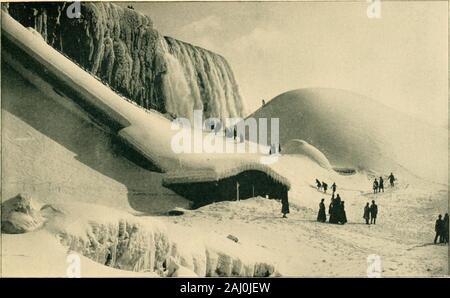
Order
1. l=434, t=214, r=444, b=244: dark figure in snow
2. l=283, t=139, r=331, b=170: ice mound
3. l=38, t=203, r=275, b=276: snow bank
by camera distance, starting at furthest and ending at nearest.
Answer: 1. l=283, t=139, r=331, b=170: ice mound
2. l=434, t=214, r=444, b=244: dark figure in snow
3. l=38, t=203, r=275, b=276: snow bank

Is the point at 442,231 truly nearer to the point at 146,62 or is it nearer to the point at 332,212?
the point at 332,212

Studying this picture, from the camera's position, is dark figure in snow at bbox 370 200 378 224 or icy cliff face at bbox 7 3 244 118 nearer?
dark figure in snow at bbox 370 200 378 224

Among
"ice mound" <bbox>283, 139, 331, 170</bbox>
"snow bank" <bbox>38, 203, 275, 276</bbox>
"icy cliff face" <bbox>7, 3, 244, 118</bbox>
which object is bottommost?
"snow bank" <bbox>38, 203, 275, 276</bbox>

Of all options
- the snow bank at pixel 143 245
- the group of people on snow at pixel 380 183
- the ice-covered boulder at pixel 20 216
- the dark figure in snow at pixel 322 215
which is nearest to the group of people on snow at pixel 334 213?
the dark figure in snow at pixel 322 215

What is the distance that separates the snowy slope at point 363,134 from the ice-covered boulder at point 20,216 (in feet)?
8.74

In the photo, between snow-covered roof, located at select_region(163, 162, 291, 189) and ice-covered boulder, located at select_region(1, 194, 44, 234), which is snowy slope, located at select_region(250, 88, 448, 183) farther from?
ice-covered boulder, located at select_region(1, 194, 44, 234)

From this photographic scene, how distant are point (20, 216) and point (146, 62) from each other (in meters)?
2.23

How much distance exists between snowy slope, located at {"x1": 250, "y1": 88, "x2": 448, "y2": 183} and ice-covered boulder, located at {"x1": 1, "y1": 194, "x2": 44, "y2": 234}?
266 cm

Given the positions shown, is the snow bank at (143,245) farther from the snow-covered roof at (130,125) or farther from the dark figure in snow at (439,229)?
the dark figure in snow at (439,229)

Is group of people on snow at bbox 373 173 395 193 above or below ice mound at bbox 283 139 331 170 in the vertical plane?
below

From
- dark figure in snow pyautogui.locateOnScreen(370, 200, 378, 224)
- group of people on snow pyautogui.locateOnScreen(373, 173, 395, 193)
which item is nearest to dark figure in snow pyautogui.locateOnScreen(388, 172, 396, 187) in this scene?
group of people on snow pyautogui.locateOnScreen(373, 173, 395, 193)

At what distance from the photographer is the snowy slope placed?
7918mm
